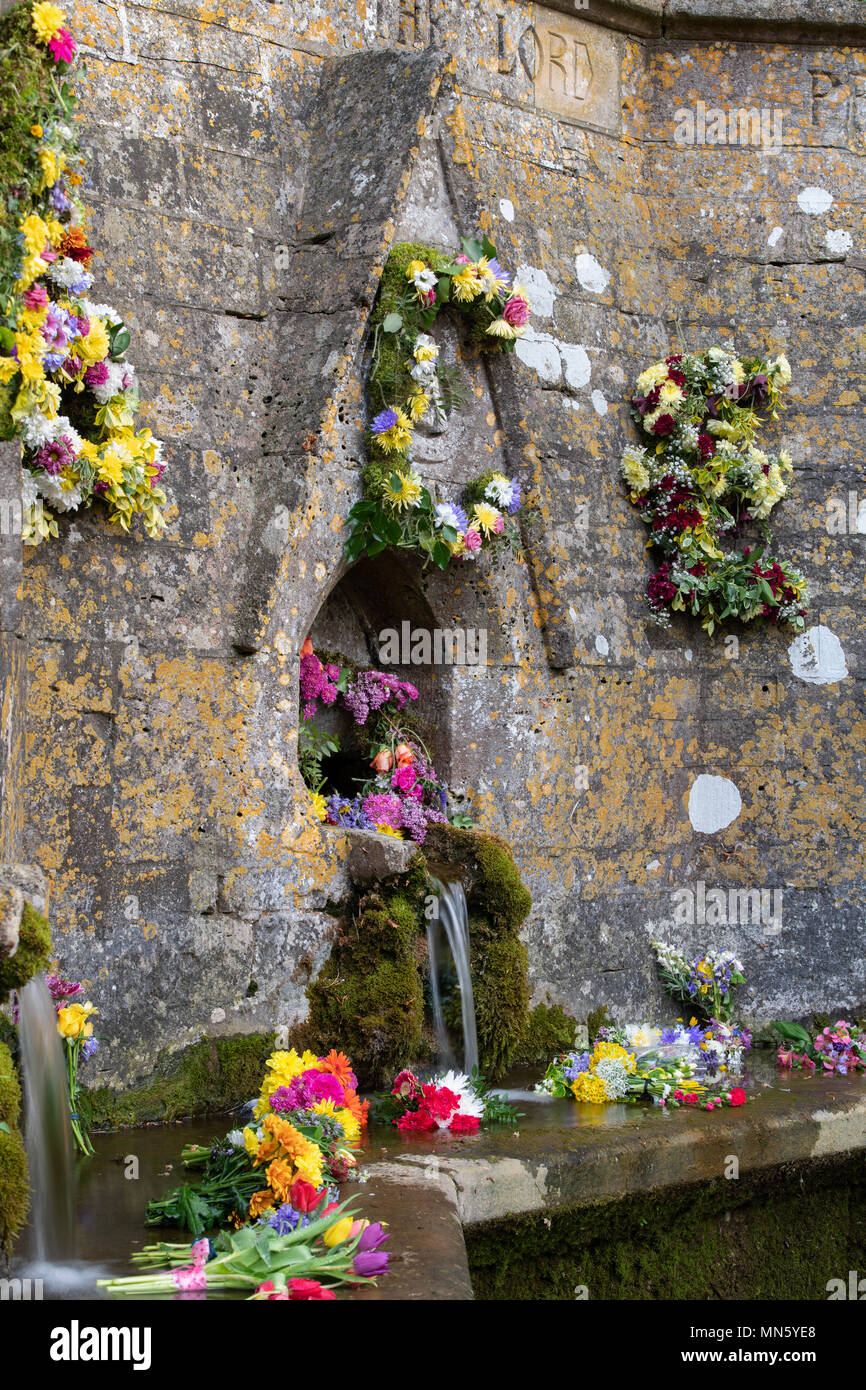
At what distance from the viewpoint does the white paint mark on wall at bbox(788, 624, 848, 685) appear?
669 centimetres

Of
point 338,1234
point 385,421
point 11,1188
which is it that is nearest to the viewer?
point 11,1188

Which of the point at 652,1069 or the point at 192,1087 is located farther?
the point at 652,1069

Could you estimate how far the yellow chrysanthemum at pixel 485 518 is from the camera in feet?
18.7

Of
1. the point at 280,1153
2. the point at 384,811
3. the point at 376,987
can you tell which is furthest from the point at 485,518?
the point at 280,1153

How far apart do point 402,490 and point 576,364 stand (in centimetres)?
140

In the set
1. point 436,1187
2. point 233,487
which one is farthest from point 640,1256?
point 233,487

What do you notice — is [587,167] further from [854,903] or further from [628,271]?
[854,903]

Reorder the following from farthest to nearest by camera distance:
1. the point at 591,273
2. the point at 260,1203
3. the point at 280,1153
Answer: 1. the point at 591,273
2. the point at 280,1153
3. the point at 260,1203

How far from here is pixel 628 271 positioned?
22.1 ft

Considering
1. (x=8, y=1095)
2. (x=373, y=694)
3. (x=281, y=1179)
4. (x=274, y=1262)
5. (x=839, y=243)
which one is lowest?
(x=274, y=1262)

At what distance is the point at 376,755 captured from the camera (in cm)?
577

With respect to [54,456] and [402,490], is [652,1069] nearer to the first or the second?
[402,490]
